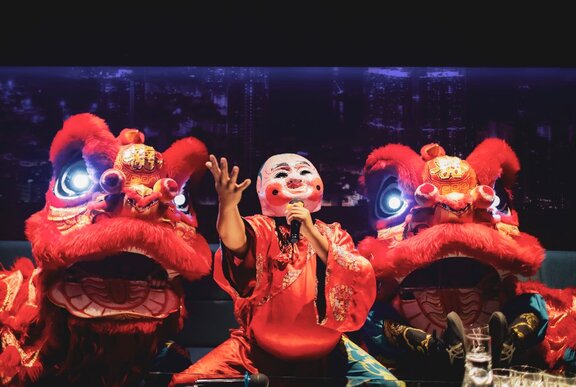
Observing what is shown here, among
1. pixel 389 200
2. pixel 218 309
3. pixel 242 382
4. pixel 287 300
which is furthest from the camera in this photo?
→ pixel 218 309

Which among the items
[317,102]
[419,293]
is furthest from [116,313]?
[317,102]

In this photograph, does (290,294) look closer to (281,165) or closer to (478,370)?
(281,165)

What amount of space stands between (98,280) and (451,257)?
124 centimetres

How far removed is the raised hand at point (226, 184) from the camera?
6.39 ft

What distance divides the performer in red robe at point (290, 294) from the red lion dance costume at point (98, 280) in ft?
0.77

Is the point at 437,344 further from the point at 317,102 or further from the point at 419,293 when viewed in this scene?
the point at 317,102

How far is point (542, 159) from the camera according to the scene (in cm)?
283

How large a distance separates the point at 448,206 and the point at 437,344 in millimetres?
461

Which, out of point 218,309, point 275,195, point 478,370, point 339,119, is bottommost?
point 218,309

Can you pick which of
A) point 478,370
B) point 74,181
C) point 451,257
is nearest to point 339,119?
point 451,257

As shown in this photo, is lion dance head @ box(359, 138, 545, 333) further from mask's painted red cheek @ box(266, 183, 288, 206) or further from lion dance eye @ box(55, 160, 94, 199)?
lion dance eye @ box(55, 160, 94, 199)

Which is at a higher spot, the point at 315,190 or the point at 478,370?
the point at 315,190

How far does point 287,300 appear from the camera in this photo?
2121mm
